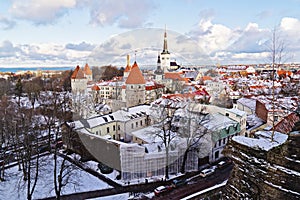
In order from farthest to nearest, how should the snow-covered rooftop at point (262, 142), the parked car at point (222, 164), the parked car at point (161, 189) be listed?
the parked car at point (222, 164) → the parked car at point (161, 189) → the snow-covered rooftop at point (262, 142)

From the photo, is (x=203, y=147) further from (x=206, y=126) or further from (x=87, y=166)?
(x=87, y=166)

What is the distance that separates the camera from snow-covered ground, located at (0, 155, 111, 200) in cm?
1096

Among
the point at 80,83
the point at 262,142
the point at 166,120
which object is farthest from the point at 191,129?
Result: the point at 80,83

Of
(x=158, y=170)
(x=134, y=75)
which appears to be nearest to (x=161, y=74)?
(x=134, y=75)

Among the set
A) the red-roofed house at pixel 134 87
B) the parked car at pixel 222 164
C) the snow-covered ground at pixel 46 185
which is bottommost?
the snow-covered ground at pixel 46 185

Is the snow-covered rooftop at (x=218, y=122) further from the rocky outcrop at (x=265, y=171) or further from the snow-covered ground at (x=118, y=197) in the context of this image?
the rocky outcrop at (x=265, y=171)

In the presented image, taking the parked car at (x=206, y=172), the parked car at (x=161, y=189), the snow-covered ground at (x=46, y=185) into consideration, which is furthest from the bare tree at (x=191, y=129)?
the snow-covered ground at (x=46, y=185)

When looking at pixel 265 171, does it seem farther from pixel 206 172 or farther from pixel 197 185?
pixel 206 172

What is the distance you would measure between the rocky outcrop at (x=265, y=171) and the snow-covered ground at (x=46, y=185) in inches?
359

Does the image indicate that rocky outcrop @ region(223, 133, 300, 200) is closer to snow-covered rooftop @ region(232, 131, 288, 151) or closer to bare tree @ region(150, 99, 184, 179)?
snow-covered rooftop @ region(232, 131, 288, 151)

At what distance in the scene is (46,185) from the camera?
11.7 metres

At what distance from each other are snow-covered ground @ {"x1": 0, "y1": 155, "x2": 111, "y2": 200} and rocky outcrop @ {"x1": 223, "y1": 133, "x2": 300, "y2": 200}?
913 centimetres

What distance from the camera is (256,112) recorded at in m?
22.2

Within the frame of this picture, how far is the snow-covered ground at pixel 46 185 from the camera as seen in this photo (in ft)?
36.0
